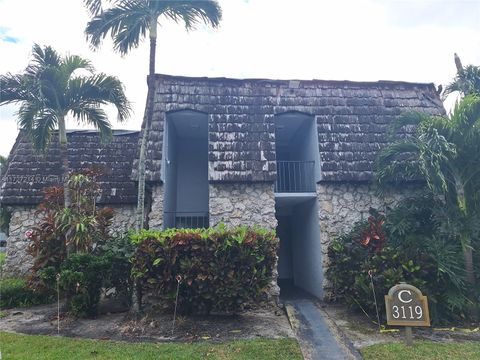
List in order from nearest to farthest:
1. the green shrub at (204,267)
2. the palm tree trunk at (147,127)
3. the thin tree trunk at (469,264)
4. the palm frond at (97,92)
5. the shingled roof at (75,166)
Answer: the green shrub at (204,267) → the thin tree trunk at (469,264) → the palm tree trunk at (147,127) → the palm frond at (97,92) → the shingled roof at (75,166)

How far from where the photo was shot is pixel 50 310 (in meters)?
7.19

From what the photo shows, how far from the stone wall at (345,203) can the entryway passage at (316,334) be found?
6.58 ft

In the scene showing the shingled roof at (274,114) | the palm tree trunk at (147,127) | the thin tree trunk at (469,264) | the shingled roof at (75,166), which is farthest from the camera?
the shingled roof at (75,166)

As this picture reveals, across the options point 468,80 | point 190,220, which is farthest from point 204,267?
point 468,80

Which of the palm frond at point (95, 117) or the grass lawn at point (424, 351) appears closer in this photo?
the grass lawn at point (424, 351)

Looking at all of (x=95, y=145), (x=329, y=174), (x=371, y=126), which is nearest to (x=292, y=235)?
(x=329, y=174)

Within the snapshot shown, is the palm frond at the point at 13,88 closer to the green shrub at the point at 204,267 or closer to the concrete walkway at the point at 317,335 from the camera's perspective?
the green shrub at the point at 204,267

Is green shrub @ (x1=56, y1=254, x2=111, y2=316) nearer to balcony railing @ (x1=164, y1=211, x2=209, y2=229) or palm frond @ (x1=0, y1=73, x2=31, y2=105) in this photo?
balcony railing @ (x1=164, y1=211, x2=209, y2=229)

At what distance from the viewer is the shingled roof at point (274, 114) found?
850 centimetres

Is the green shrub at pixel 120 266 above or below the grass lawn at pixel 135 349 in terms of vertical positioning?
above

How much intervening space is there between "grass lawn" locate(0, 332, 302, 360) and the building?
3472 millimetres

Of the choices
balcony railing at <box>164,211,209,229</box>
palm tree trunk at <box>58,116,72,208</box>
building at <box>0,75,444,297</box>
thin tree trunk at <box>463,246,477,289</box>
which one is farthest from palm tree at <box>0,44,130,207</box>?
thin tree trunk at <box>463,246,477,289</box>

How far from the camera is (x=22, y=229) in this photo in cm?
959

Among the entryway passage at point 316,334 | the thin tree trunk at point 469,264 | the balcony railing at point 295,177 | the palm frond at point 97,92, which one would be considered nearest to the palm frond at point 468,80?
the thin tree trunk at point 469,264
